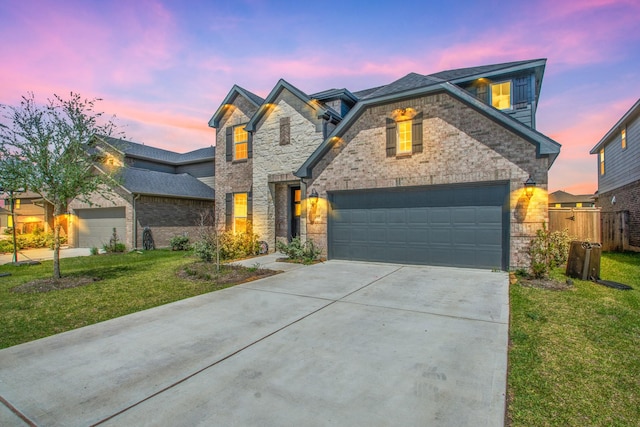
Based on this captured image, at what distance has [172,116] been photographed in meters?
18.8

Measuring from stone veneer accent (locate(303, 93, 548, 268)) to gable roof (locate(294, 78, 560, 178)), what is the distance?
17 cm

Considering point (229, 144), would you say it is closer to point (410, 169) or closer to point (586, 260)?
point (410, 169)

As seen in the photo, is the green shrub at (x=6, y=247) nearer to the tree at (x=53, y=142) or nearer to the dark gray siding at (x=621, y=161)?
the tree at (x=53, y=142)

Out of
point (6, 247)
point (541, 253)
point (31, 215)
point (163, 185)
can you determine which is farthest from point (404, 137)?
point (31, 215)

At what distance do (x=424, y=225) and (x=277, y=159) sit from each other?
6.93m

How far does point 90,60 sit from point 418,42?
37.0ft

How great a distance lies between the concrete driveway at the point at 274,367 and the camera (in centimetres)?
270

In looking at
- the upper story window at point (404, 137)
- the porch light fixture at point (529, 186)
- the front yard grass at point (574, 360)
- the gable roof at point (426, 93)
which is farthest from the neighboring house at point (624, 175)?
the front yard grass at point (574, 360)

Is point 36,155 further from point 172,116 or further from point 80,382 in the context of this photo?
point 172,116

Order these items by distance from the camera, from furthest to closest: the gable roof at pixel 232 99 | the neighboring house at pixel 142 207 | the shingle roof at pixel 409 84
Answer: the neighboring house at pixel 142 207 → the gable roof at pixel 232 99 → the shingle roof at pixel 409 84

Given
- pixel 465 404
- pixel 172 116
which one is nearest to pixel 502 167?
pixel 465 404

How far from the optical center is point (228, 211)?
15094 millimetres

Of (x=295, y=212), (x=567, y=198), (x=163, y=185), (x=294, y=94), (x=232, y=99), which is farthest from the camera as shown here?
(x=567, y=198)

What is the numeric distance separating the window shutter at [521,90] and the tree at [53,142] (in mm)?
14176
